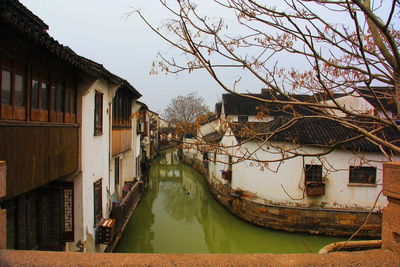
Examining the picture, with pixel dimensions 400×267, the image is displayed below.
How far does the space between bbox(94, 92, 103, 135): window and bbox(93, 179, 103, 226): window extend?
1414mm

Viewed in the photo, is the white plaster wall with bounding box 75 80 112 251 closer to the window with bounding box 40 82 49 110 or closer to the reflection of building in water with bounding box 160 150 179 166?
the window with bounding box 40 82 49 110

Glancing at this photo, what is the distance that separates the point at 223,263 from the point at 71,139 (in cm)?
494

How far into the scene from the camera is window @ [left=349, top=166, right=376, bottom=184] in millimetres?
11289

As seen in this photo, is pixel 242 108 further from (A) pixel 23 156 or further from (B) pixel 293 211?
(A) pixel 23 156

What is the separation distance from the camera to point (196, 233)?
37.9 feet

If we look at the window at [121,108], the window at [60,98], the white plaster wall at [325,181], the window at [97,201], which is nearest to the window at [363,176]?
the white plaster wall at [325,181]

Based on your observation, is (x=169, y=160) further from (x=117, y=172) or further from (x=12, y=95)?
(x=12, y=95)

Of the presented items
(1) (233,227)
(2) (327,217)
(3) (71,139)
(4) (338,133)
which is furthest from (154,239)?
(4) (338,133)

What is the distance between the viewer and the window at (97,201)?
23.6 feet

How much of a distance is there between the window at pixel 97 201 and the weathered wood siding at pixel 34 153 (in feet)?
5.38

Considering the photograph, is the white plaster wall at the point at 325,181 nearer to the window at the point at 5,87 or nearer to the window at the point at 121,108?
the window at the point at 121,108

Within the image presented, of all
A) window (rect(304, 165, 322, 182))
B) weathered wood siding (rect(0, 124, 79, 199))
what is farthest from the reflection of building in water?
weathered wood siding (rect(0, 124, 79, 199))

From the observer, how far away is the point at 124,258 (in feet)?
5.48

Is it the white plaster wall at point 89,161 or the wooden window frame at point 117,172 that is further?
the wooden window frame at point 117,172
